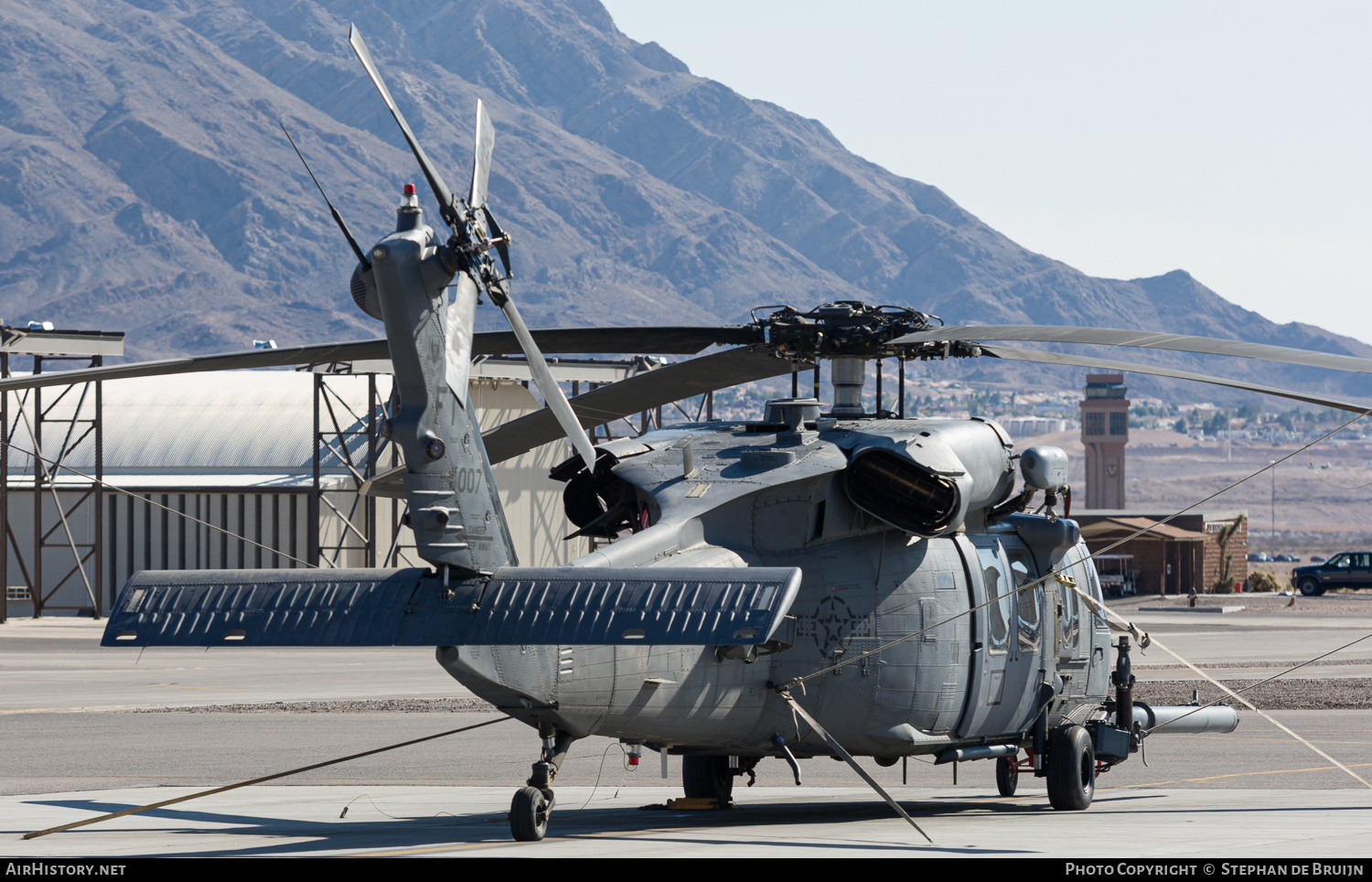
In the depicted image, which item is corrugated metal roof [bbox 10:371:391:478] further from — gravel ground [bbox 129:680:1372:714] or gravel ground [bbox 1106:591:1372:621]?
gravel ground [bbox 1106:591:1372:621]

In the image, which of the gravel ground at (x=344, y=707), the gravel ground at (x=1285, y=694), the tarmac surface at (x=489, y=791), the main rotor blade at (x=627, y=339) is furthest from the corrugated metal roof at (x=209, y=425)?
the main rotor blade at (x=627, y=339)

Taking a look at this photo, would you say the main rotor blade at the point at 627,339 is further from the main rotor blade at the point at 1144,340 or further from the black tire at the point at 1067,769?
the black tire at the point at 1067,769

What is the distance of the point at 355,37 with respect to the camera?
10.8m

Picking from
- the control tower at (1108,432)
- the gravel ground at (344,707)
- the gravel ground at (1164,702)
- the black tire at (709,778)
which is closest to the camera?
the black tire at (709,778)

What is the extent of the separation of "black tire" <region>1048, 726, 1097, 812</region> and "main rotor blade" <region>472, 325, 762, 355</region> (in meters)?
5.11

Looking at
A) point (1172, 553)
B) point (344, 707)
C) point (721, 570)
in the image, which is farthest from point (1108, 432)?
point (721, 570)

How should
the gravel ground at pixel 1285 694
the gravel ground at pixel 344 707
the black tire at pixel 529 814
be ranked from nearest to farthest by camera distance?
the black tire at pixel 529 814, the gravel ground at pixel 344 707, the gravel ground at pixel 1285 694

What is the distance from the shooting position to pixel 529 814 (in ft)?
43.3

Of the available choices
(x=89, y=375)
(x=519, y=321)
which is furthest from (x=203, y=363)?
(x=519, y=321)

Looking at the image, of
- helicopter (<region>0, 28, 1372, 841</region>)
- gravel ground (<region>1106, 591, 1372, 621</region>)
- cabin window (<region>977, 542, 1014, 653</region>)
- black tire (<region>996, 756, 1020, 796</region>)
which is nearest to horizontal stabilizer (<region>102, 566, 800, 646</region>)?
helicopter (<region>0, 28, 1372, 841</region>)

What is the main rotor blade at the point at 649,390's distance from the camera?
52.6 feet

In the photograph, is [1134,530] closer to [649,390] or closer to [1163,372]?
[649,390]

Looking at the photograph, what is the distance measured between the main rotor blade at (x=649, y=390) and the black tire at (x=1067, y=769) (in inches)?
180

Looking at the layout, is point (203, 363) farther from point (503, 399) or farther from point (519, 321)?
point (503, 399)
